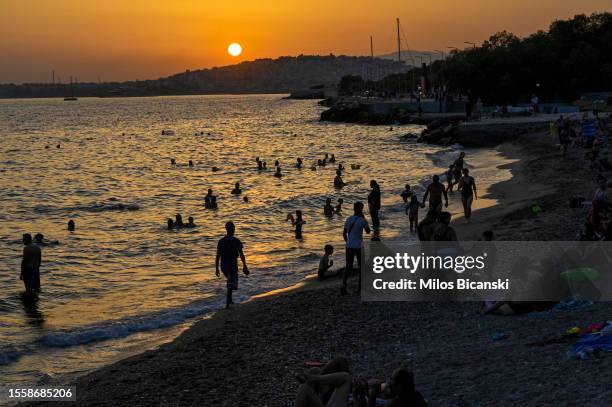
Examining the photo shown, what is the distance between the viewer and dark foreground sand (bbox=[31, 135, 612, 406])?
827cm

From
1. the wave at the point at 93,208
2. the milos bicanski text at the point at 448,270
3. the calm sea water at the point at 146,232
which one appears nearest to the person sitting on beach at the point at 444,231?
the milos bicanski text at the point at 448,270

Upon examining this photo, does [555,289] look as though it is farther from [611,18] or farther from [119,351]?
[611,18]

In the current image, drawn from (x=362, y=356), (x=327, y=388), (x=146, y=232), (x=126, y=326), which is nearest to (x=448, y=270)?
(x=362, y=356)

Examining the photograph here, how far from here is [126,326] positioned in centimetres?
1454

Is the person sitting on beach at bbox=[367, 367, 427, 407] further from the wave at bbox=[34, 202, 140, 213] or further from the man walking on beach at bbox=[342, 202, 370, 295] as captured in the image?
the wave at bbox=[34, 202, 140, 213]

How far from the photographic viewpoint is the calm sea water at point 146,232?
1444 centimetres

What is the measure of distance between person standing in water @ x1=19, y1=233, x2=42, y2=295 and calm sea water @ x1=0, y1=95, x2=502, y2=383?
0.37 metres

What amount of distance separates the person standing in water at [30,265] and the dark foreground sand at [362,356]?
5081mm

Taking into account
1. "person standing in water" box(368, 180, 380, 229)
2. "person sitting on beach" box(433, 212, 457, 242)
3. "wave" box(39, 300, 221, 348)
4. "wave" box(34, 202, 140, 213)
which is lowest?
"wave" box(39, 300, 221, 348)

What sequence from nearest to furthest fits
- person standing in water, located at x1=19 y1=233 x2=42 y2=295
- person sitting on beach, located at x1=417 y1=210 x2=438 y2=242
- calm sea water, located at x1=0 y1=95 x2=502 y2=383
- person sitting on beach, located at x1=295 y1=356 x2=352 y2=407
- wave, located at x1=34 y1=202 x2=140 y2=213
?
person sitting on beach, located at x1=295 y1=356 x2=352 y2=407, person sitting on beach, located at x1=417 y1=210 x2=438 y2=242, calm sea water, located at x1=0 y1=95 x2=502 y2=383, person standing in water, located at x1=19 y1=233 x2=42 y2=295, wave, located at x1=34 y1=202 x2=140 y2=213

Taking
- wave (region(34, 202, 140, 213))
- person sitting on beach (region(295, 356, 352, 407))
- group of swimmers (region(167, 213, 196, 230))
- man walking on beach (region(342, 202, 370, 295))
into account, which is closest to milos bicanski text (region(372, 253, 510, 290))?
man walking on beach (region(342, 202, 370, 295))

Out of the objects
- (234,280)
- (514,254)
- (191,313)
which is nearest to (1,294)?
(191,313)

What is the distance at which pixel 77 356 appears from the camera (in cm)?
1298

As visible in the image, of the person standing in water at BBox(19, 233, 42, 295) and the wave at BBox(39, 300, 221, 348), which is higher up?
the person standing in water at BBox(19, 233, 42, 295)
